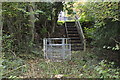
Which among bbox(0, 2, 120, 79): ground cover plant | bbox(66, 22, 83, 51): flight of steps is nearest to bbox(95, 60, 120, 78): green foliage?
bbox(0, 2, 120, 79): ground cover plant

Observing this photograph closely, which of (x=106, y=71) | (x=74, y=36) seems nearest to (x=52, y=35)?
(x=74, y=36)

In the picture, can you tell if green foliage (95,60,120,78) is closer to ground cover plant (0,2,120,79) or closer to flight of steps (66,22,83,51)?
ground cover plant (0,2,120,79)

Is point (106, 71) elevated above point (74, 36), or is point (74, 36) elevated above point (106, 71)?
point (74, 36)

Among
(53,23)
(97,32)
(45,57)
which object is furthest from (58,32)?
(97,32)

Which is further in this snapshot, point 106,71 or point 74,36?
point 74,36

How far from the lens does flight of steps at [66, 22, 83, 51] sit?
581 cm

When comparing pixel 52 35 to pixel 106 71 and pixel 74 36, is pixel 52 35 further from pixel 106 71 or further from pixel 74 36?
pixel 106 71

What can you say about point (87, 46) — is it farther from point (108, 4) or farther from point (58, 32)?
point (108, 4)

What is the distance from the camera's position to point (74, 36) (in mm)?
6469

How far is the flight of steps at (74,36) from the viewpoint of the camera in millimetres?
5809

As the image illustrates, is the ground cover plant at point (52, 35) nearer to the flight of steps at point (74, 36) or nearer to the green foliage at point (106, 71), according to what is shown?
the green foliage at point (106, 71)

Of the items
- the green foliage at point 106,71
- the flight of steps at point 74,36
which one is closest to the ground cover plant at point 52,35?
the green foliage at point 106,71

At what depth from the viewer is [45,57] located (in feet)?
14.5

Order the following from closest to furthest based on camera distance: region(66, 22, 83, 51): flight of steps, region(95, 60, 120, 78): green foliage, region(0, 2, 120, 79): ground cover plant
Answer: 1. region(95, 60, 120, 78): green foliage
2. region(0, 2, 120, 79): ground cover plant
3. region(66, 22, 83, 51): flight of steps
